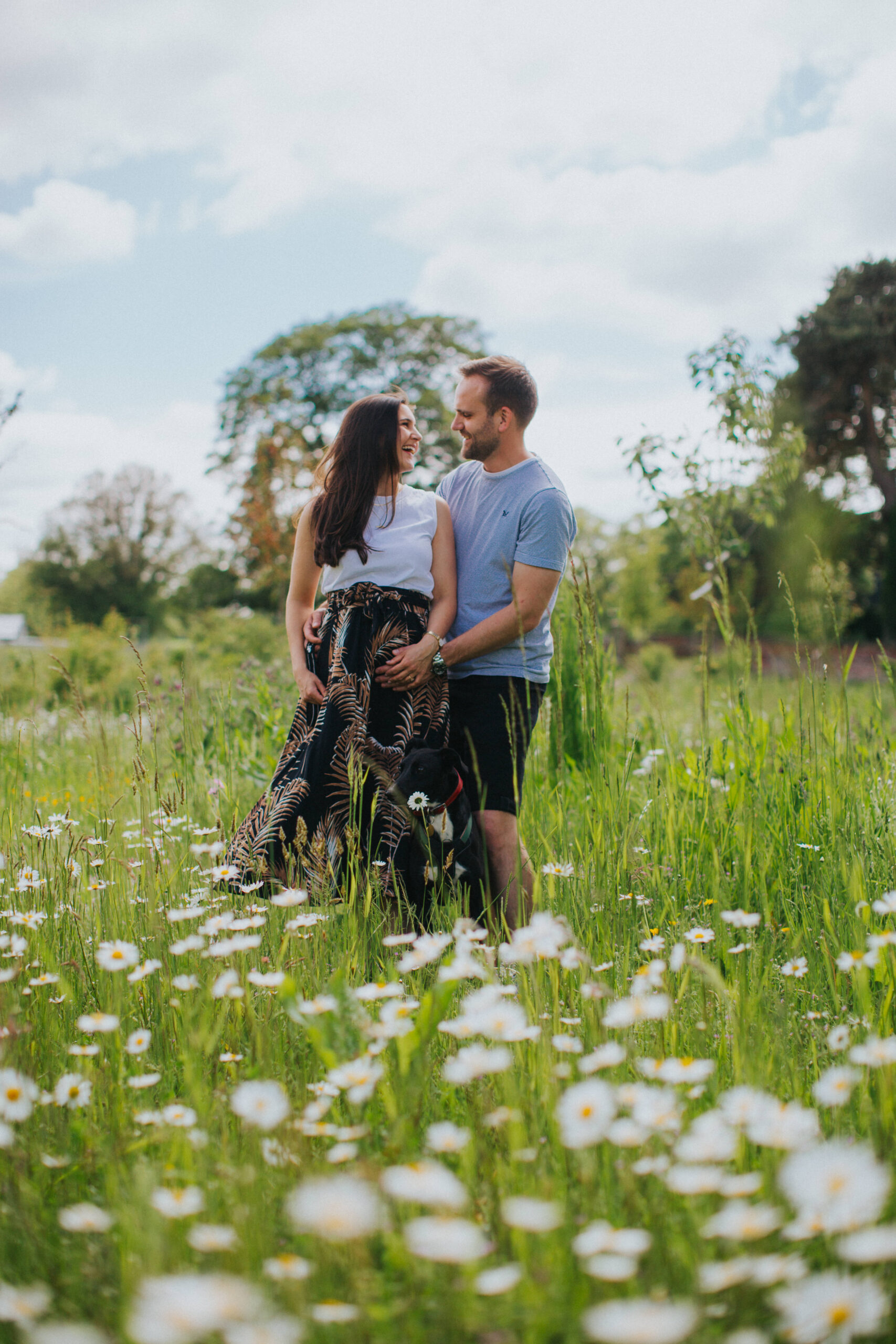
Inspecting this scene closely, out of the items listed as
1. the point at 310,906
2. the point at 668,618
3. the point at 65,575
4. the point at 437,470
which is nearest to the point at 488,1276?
the point at 310,906

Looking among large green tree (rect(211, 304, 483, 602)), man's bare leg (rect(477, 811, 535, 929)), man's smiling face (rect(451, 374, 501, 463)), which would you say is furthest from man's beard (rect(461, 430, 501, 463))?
large green tree (rect(211, 304, 483, 602))

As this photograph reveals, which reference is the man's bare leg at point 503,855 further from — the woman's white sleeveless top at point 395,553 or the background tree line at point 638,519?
the background tree line at point 638,519

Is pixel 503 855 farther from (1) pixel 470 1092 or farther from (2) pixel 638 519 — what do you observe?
(2) pixel 638 519

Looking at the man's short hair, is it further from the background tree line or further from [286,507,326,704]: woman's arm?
the background tree line

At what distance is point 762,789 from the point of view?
3199mm

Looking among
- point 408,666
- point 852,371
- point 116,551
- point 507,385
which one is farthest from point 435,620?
point 116,551

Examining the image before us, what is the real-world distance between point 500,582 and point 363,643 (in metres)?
0.56

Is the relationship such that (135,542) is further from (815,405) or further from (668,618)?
(815,405)

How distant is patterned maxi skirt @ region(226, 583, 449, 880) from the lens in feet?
9.04

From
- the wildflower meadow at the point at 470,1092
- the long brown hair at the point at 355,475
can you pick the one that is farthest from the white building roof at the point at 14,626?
the wildflower meadow at the point at 470,1092

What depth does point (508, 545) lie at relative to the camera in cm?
304

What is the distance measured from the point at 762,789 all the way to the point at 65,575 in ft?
165

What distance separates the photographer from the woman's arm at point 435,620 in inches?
112

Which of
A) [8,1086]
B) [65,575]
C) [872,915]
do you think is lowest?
[872,915]
